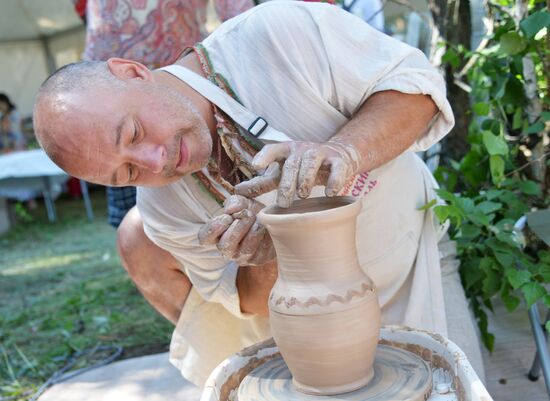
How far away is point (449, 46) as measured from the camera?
282cm

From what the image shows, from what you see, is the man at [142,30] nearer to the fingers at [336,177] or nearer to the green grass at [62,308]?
the green grass at [62,308]

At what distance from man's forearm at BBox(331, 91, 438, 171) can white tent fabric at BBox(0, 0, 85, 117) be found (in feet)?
24.5

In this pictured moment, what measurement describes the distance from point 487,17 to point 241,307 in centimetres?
165

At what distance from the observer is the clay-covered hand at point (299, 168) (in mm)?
1247

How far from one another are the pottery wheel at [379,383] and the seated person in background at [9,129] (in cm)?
695

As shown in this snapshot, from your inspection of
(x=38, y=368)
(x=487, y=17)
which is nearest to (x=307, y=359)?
(x=487, y=17)

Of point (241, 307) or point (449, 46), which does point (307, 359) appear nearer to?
point (241, 307)

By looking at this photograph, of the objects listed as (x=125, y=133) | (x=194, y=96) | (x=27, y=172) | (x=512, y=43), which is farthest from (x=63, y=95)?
(x=27, y=172)

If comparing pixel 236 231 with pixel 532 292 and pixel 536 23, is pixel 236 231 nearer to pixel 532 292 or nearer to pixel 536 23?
pixel 532 292

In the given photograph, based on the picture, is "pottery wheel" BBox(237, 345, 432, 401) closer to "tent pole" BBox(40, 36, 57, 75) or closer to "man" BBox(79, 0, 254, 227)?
"man" BBox(79, 0, 254, 227)

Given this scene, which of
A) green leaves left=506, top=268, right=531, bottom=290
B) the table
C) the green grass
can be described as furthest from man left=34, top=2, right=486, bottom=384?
the table

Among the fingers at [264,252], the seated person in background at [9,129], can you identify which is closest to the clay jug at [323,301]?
the fingers at [264,252]

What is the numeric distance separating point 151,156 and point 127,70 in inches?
9.5

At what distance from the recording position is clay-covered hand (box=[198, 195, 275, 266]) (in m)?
1.33
